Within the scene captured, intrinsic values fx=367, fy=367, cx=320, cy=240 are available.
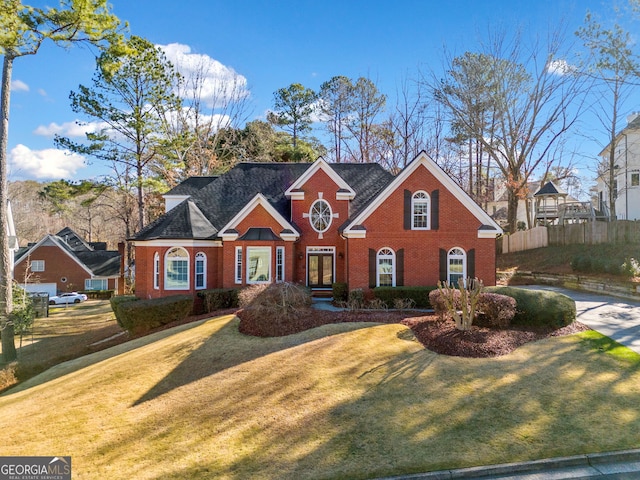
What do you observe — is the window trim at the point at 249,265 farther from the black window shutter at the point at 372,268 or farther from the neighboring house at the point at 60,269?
the neighboring house at the point at 60,269

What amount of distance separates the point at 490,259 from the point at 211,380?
13430 mm

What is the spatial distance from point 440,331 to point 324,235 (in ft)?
32.7

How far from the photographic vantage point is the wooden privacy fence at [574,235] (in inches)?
990

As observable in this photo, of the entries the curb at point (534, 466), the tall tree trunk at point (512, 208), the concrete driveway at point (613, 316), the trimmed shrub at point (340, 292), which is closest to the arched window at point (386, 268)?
the trimmed shrub at point (340, 292)

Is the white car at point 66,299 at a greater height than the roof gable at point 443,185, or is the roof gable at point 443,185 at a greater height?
the roof gable at point 443,185

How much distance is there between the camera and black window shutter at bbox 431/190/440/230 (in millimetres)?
17234

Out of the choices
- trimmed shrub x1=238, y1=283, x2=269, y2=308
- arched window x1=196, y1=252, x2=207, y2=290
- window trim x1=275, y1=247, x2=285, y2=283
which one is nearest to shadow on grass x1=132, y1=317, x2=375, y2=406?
trimmed shrub x1=238, y1=283, x2=269, y2=308

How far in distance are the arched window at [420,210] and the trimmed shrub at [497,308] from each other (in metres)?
5.82

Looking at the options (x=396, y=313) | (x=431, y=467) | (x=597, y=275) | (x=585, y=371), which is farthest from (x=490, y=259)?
(x=431, y=467)

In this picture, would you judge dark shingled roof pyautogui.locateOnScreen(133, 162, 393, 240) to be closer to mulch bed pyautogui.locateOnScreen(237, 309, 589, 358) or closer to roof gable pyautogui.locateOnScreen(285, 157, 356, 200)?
roof gable pyautogui.locateOnScreen(285, 157, 356, 200)

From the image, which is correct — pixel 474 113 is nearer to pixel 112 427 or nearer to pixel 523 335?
pixel 523 335

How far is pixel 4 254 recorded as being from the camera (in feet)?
50.8

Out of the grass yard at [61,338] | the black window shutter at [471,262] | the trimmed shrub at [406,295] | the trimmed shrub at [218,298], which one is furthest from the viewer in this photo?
the trimmed shrub at [218,298]

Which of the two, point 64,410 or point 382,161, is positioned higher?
Result: point 382,161
